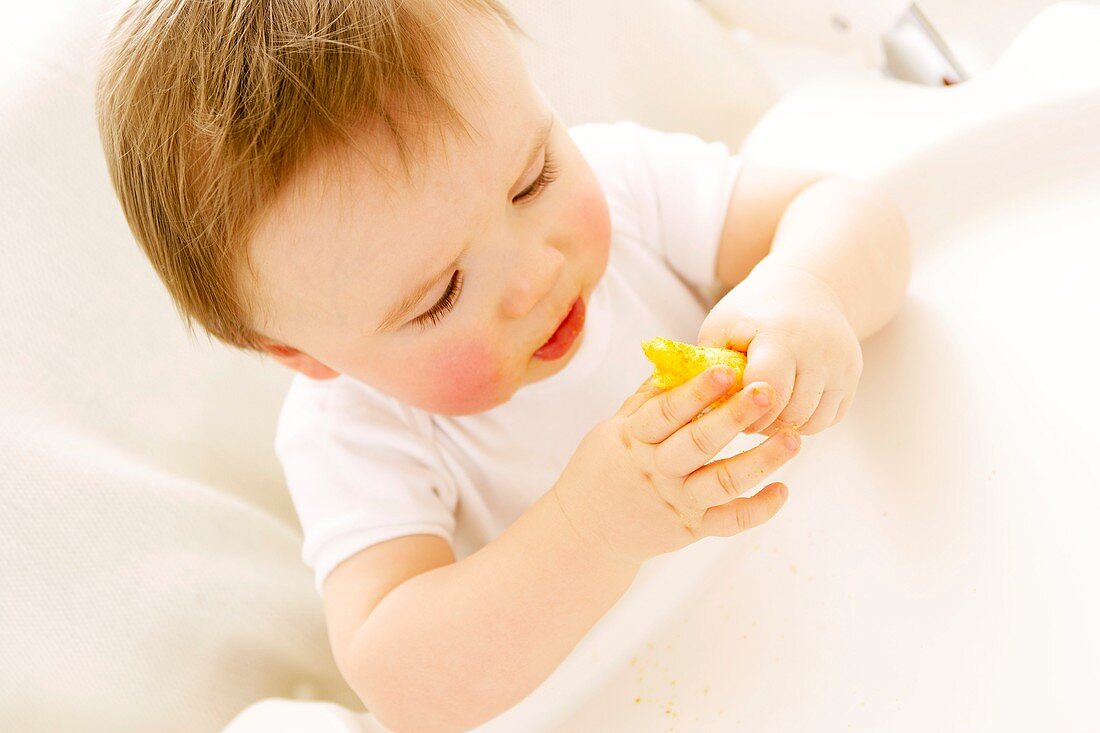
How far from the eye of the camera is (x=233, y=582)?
772mm

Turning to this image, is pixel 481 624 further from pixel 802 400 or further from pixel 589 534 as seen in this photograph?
pixel 802 400

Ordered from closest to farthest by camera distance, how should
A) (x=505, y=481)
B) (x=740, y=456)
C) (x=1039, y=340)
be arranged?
1. (x=740, y=456)
2. (x=1039, y=340)
3. (x=505, y=481)

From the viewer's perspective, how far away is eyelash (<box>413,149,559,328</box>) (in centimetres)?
54

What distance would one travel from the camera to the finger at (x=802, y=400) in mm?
517

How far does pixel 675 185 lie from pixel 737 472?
0.31 meters

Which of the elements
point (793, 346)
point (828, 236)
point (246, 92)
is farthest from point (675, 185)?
point (246, 92)

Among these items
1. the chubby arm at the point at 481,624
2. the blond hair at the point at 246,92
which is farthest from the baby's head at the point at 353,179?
the chubby arm at the point at 481,624

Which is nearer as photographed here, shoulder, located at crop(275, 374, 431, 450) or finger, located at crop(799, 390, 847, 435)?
finger, located at crop(799, 390, 847, 435)

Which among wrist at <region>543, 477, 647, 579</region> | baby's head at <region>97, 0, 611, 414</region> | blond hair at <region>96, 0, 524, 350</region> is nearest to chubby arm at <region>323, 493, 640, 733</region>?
wrist at <region>543, 477, 647, 579</region>

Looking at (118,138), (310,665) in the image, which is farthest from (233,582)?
(118,138)

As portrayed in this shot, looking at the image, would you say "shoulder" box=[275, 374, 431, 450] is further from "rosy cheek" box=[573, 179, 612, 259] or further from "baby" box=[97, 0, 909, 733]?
"rosy cheek" box=[573, 179, 612, 259]

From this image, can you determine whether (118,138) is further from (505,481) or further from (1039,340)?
(1039,340)

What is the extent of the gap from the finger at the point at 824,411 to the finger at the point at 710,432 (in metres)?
0.09

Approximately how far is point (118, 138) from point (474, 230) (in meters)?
0.19
